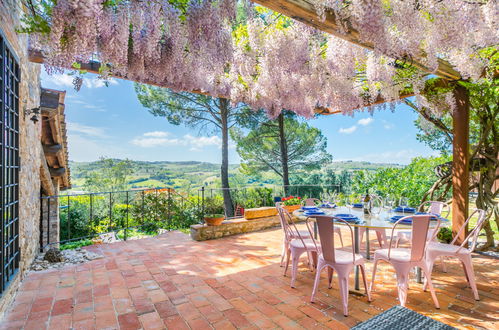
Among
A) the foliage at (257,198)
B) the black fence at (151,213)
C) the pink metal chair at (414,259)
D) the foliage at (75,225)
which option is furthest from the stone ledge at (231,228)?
the foliage at (75,225)

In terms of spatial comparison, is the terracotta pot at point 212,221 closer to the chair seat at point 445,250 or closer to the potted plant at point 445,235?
the chair seat at point 445,250

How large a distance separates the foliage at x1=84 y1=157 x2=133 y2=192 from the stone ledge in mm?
7989

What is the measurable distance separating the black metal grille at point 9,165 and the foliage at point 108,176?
30.0 feet

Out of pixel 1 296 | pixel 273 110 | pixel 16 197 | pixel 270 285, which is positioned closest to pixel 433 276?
pixel 270 285

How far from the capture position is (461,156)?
3.58 metres

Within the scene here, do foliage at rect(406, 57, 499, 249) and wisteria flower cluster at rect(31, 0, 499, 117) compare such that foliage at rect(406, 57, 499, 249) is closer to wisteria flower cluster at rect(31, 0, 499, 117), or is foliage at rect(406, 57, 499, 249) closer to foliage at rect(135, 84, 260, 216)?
wisteria flower cluster at rect(31, 0, 499, 117)

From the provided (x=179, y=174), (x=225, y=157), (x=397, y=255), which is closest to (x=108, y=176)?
(x=179, y=174)

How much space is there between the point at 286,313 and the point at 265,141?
7.72 meters

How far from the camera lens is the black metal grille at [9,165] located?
216 cm

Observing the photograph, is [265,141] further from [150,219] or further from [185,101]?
[150,219]

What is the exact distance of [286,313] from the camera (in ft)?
7.14

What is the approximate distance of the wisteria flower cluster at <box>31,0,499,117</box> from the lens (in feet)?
6.06

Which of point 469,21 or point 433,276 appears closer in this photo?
point 469,21

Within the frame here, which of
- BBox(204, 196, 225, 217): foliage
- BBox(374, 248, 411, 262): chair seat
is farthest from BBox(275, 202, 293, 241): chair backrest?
BBox(204, 196, 225, 217): foliage
